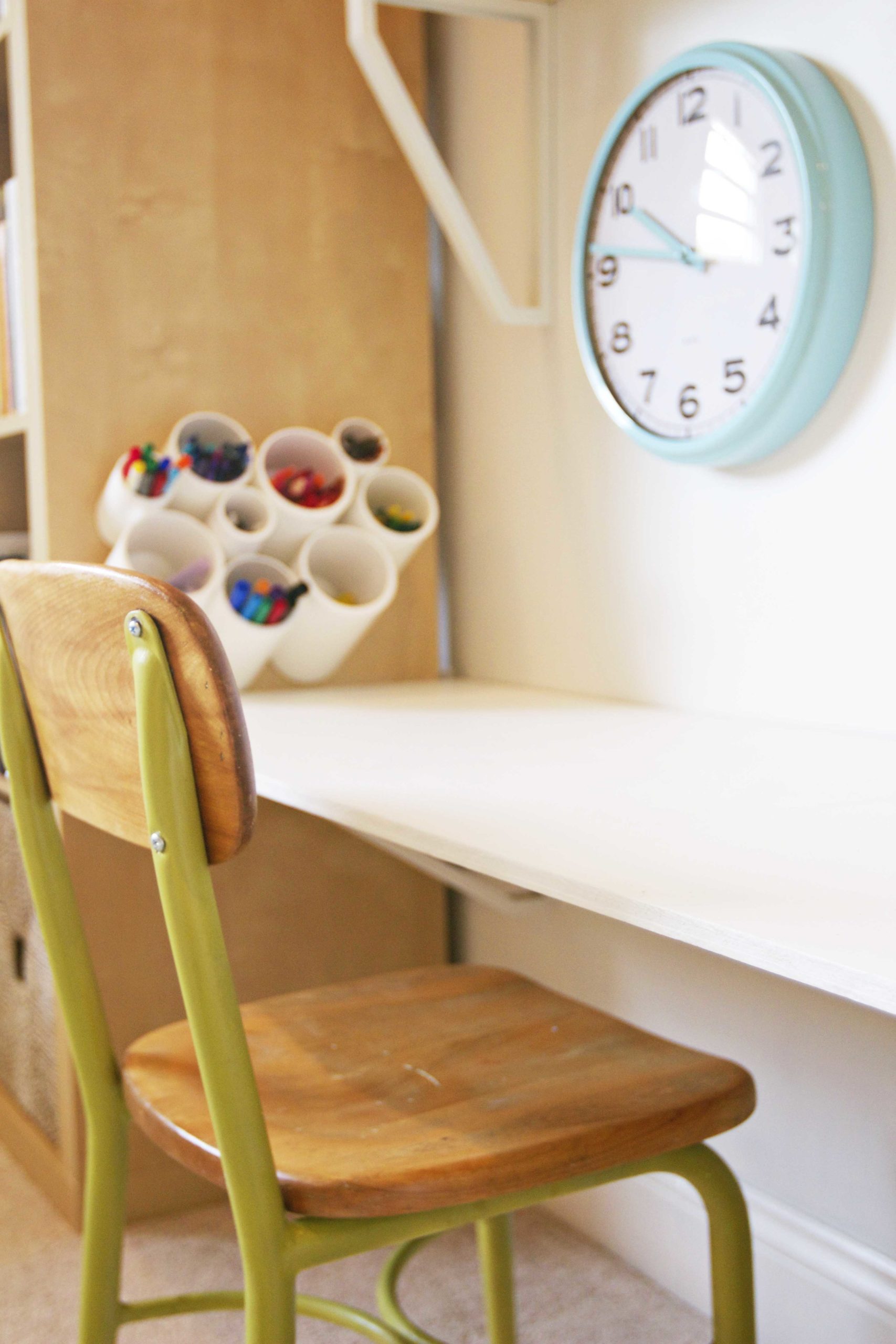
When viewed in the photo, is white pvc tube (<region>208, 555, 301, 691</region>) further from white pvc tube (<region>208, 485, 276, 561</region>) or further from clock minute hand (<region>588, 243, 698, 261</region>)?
clock minute hand (<region>588, 243, 698, 261</region>)

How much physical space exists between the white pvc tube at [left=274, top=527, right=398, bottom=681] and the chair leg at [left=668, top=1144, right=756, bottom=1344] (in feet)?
2.73

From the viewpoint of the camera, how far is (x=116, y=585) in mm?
836

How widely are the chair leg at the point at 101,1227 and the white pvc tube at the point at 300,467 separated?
772 millimetres

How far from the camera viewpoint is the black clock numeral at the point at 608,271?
1.52m

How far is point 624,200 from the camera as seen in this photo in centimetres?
149

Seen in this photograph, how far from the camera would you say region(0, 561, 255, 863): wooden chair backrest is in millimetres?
786

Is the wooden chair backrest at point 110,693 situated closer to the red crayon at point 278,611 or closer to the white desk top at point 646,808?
the white desk top at point 646,808

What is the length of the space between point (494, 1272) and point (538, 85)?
1.34 meters

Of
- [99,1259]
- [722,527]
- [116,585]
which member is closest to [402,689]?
[722,527]

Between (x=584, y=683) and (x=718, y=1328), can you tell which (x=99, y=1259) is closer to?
(x=718, y=1328)

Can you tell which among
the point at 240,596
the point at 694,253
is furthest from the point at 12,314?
the point at 694,253

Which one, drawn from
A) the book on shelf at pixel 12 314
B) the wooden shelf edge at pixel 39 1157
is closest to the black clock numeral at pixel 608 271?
the book on shelf at pixel 12 314

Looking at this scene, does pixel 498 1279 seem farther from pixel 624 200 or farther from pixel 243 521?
pixel 624 200

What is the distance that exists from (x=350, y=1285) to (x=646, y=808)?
3.03 ft
